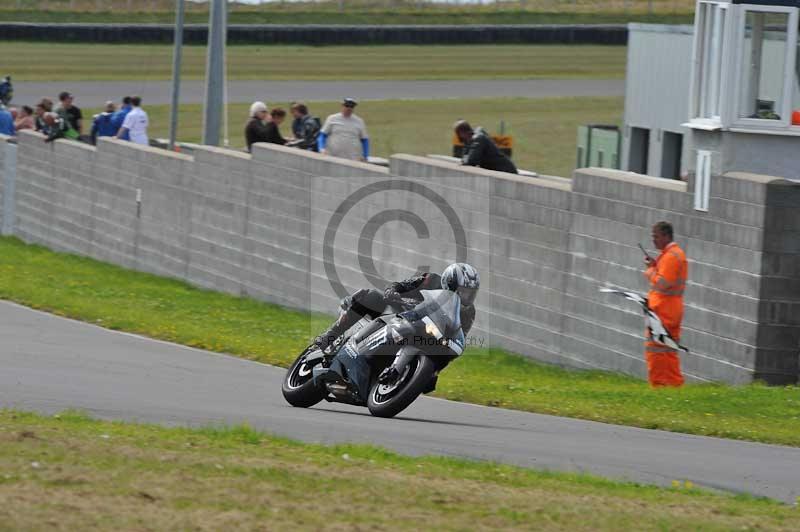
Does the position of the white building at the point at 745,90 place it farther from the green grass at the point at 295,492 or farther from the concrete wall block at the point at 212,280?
the concrete wall block at the point at 212,280

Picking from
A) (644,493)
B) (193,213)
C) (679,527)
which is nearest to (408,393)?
(644,493)

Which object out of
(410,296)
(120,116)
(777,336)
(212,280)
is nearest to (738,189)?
(777,336)

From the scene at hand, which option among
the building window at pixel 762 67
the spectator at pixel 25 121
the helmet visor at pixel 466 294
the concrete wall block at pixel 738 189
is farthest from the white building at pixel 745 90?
the spectator at pixel 25 121

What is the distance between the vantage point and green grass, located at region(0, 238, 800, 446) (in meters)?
13.3

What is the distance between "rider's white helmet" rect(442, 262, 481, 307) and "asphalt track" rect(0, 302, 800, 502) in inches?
42.0

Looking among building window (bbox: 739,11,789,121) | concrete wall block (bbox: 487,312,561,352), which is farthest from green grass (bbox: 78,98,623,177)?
building window (bbox: 739,11,789,121)

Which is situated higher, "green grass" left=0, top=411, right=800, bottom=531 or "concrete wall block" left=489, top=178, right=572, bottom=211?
"concrete wall block" left=489, top=178, right=572, bottom=211

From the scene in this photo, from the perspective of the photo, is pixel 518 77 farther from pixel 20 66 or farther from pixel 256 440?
pixel 256 440

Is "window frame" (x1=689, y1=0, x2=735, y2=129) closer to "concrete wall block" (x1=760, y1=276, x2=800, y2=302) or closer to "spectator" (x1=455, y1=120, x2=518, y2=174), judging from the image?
"concrete wall block" (x1=760, y1=276, x2=800, y2=302)

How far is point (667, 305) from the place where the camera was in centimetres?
1493

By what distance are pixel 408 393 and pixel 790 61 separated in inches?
239

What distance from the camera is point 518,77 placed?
178 ft

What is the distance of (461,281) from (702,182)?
444 centimetres

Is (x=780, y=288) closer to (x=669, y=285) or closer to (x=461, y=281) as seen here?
(x=669, y=285)
